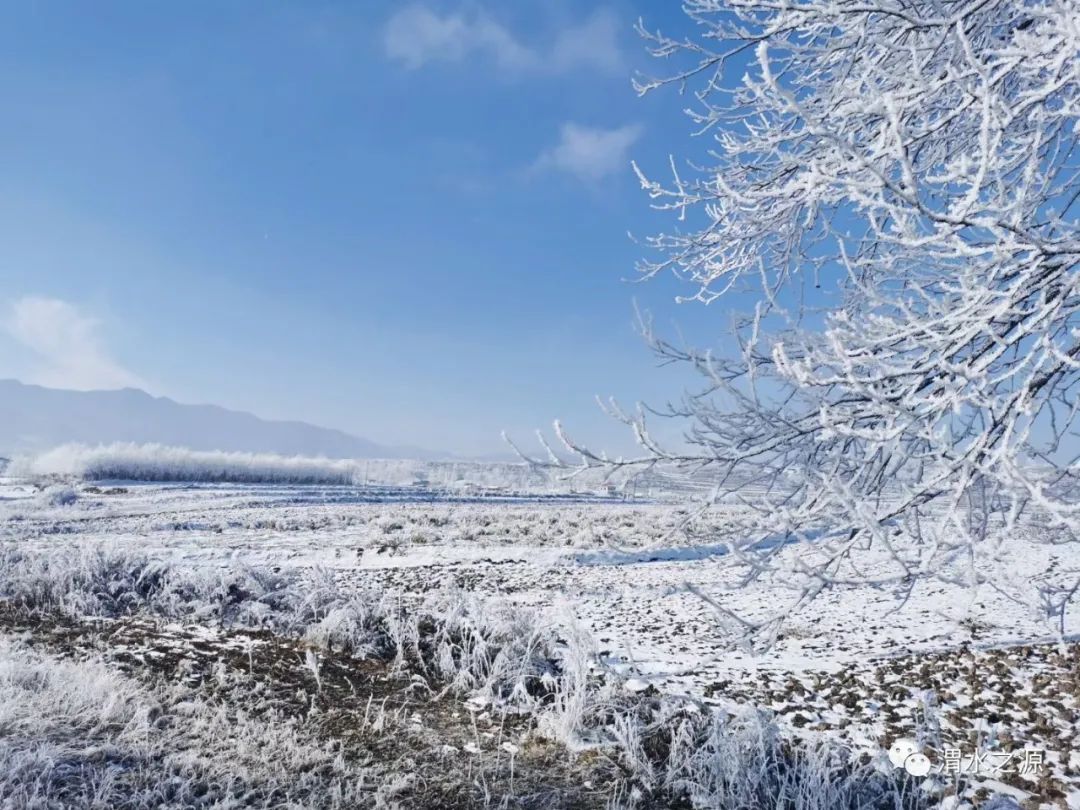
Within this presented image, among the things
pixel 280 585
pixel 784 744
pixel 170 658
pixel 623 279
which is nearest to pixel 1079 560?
pixel 784 744

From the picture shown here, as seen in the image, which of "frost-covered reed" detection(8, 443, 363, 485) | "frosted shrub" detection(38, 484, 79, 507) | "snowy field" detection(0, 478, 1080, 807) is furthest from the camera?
"frost-covered reed" detection(8, 443, 363, 485)

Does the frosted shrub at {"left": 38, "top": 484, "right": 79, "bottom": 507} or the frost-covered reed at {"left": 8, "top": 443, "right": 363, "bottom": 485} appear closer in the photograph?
the frosted shrub at {"left": 38, "top": 484, "right": 79, "bottom": 507}

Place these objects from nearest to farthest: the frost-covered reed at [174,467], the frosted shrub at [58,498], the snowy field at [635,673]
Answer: the snowy field at [635,673], the frosted shrub at [58,498], the frost-covered reed at [174,467]

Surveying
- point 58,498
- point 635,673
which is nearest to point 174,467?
point 58,498

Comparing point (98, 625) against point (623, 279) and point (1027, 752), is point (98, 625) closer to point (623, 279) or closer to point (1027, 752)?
point (623, 279)

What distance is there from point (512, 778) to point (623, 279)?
3.14 meters

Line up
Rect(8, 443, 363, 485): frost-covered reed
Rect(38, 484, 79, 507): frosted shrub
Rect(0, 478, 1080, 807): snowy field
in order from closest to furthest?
Rect(0, 478, 1080, 807): snowy field → Rect(38, 484, 79, 507): frosted shrub → Rect(8, 443, 363, 485): frost-covered reed

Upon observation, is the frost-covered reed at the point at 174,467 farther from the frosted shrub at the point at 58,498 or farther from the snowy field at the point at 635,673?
the snowy field at the point at 635,673

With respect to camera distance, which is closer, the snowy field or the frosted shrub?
the snowy field

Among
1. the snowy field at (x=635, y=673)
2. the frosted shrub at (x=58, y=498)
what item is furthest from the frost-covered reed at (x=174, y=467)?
the snowy field at (x=635, y=673)

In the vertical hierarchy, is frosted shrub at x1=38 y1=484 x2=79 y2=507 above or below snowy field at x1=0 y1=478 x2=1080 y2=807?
below

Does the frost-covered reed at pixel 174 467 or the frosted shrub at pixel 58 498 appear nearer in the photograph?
the frosted shrub at pixel 58 498

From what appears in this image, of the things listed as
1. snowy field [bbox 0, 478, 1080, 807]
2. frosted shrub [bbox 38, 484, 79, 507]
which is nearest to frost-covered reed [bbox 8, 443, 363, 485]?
frosted shrub [bbox 38, 484, 79, 507]

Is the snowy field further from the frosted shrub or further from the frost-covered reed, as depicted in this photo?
the frost-covered reed
